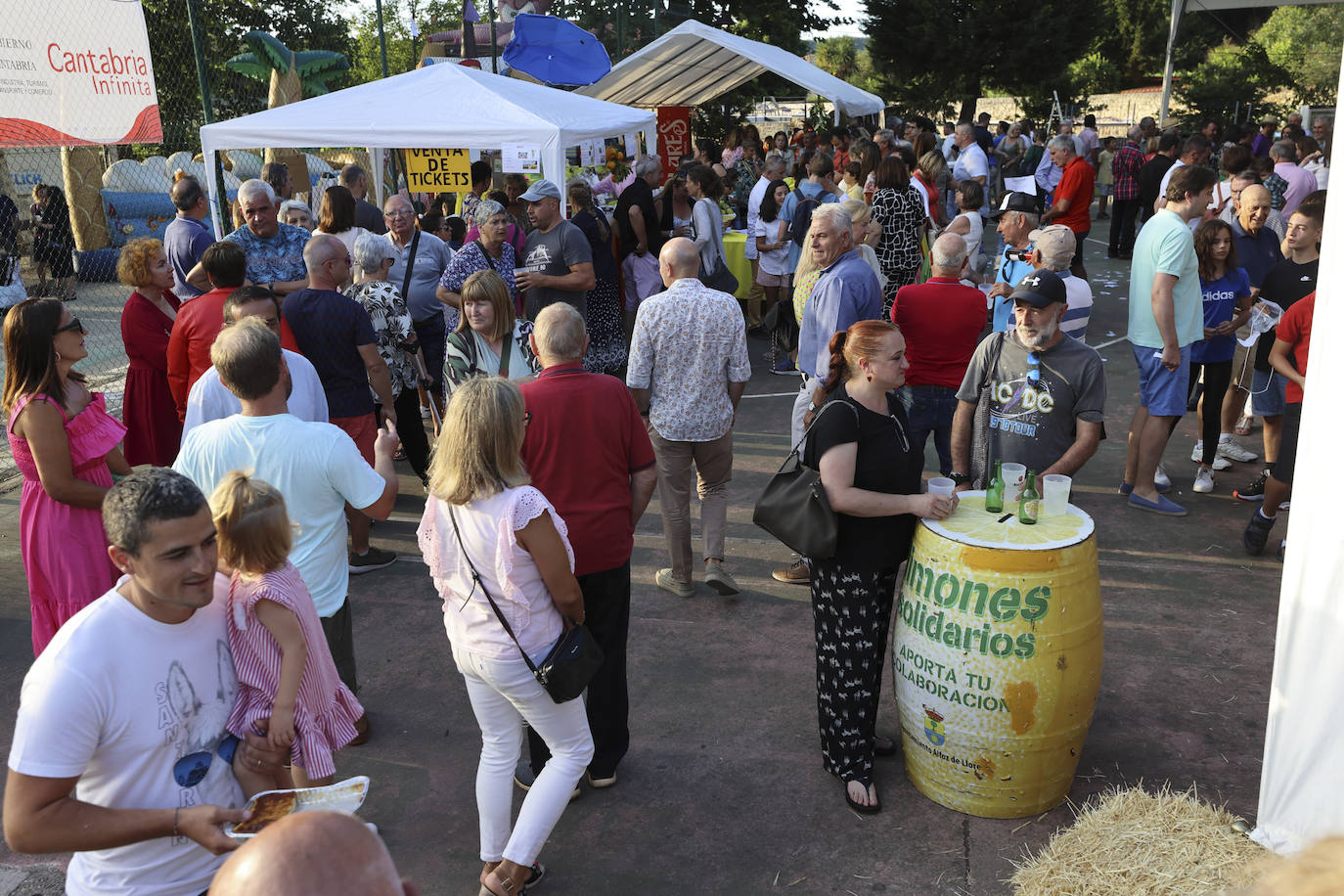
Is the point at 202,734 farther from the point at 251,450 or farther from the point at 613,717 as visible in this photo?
the point at 613,717

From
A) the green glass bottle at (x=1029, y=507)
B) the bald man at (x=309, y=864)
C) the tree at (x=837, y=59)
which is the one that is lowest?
the green glass bottle at (x=1029, y=507)

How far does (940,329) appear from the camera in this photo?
5188mm

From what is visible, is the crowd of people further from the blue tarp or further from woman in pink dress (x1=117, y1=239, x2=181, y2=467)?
the blue tarp

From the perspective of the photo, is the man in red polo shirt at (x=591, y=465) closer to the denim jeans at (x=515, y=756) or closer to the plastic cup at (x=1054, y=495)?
the denim jeans at (x=515, y=756)

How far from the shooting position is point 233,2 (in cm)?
2650

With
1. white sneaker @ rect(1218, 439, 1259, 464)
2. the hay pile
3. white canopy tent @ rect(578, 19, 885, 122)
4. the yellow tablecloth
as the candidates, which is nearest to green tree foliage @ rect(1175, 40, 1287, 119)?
white canopy tent @ rect(578, 19, 885, 122)

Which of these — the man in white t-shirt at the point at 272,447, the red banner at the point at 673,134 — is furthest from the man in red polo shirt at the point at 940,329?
the red banner at the point at 673,134

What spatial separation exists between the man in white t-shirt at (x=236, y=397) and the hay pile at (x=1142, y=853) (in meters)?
3.07

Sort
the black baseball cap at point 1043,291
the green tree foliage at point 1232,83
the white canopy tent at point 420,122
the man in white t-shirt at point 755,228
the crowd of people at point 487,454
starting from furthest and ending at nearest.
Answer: the green tree foliage at point 1232,83 < the man in white t-shirt at point 755,228 < the white canopy tent at point 420,122 < the black baseball cap at point 1043,291 < the crowd of people at point 487,454

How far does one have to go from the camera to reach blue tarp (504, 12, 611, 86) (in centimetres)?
1118

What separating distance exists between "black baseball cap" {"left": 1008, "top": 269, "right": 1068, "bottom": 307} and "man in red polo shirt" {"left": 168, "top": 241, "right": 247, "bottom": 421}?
3.66 m

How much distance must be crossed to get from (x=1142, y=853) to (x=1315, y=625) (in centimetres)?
89

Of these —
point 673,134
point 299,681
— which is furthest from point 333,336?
point 673,134

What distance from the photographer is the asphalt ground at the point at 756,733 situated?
3.35m
